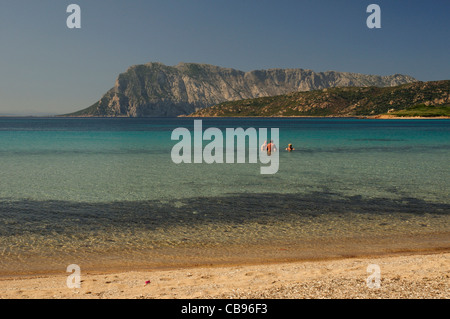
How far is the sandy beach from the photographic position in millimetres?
8945

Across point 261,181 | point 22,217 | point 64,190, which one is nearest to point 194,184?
point 261,181

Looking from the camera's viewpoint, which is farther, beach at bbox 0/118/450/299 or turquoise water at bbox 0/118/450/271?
turquoise water at bbox 0/118/450/271

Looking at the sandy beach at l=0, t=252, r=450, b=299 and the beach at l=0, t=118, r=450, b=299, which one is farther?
the beach at l=0, t=118, r=450, b=299

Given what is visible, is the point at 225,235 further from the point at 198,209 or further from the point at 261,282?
the point at 261,282

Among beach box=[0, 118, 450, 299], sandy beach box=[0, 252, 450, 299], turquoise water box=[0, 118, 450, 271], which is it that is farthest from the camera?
turquoise water box=[0, 118, 450, 271]

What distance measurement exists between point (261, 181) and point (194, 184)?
16.7ft

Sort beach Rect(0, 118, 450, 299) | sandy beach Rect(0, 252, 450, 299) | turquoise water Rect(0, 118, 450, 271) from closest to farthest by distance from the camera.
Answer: sandy beach Rect(0, 252, 450, 299), beach Rect(0, 118, 450, 299), turquoise water Rect(0, 118, 450, 271)

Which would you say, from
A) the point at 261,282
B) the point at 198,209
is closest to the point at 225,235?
the point at 198,209

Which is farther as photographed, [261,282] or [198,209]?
[198,209]

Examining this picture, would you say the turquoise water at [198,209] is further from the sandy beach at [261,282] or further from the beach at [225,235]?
the sandy beach at [261,282]

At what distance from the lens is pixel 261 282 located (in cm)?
1006

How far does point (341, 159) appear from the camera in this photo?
44.3 metres

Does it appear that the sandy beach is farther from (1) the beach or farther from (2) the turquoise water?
(2) the turquoise water

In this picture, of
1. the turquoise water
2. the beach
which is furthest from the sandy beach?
the turquoise water
